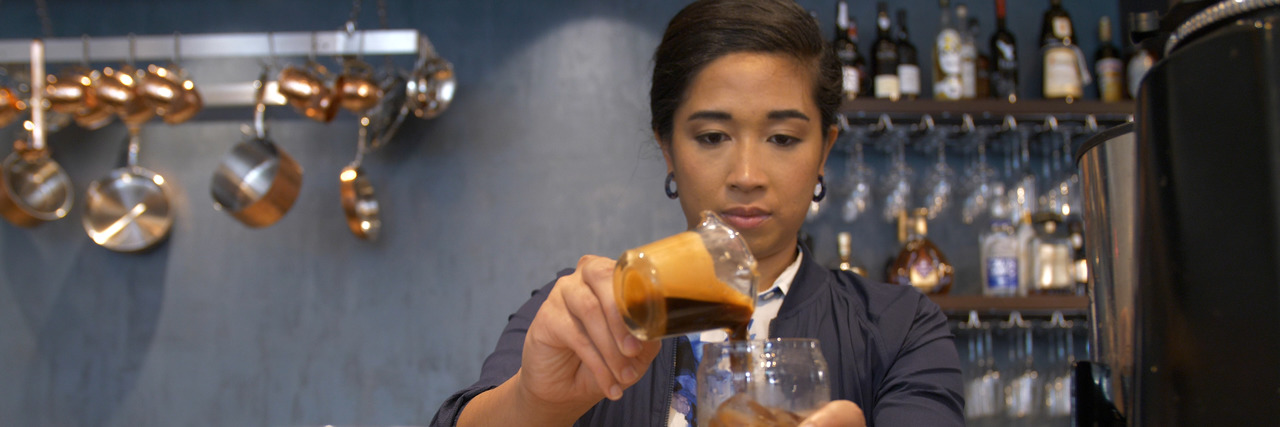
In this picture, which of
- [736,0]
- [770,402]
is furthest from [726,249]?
[736,0]

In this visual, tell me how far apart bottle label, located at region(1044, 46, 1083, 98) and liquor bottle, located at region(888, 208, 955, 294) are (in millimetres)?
457

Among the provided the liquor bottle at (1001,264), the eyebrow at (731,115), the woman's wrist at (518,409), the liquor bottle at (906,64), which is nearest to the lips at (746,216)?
the eyebrow at (731,115)

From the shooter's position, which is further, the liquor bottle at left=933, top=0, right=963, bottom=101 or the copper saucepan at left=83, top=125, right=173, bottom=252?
the copper saucepan at left=83, top=125, right=173, bottom=252

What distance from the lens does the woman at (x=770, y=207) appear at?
104cm

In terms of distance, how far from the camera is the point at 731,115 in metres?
1.05

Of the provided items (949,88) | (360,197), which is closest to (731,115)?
(949,88)

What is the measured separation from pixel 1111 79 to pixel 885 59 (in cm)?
61

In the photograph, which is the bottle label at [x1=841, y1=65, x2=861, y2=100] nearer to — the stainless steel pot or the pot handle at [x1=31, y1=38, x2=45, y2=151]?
the stainless steel pot

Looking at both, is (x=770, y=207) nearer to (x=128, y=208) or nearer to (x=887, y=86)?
(x=887, y=86)

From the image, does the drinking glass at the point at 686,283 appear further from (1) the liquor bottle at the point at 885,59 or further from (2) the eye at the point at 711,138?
(1) the liquor bottle at the point at 885,59

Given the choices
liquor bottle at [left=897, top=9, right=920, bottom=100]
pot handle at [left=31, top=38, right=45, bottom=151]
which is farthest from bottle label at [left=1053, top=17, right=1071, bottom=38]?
pot handle at [left=31, top=38, right=45, bottom=151]

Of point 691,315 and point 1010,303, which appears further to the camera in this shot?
point 1010,303

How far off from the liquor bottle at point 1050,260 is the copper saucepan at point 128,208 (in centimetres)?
245

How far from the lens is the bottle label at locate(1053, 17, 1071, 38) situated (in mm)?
2541
